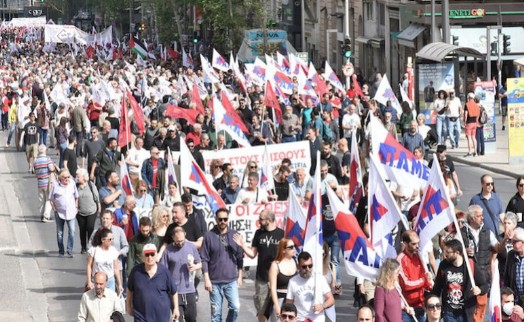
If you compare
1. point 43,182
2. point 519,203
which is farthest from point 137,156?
point 519,203

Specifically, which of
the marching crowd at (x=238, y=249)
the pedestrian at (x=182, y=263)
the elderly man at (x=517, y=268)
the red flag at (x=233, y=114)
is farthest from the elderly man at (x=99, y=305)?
the red flag at (x=233, y=114)

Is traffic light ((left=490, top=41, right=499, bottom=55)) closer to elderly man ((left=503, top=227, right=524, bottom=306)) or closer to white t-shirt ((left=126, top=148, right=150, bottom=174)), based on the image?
white t-shirt ((left=126, top=148, right=150, bottom=174))

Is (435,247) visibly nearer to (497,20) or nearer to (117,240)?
(117,240)

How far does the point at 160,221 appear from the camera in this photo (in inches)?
634

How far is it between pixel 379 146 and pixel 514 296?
4650 millimetres

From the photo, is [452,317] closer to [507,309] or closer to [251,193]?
[507,309]

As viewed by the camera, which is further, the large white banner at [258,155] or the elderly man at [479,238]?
the large white banner at [258,155]

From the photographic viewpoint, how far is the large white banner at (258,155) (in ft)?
72.4

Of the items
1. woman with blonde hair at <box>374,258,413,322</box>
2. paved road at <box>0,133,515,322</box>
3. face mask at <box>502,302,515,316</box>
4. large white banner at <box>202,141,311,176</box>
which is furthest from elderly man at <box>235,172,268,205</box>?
face mask at <box>502,302,515,316</box>

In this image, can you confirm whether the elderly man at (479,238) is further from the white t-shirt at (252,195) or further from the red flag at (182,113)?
the red flag at (182,113)

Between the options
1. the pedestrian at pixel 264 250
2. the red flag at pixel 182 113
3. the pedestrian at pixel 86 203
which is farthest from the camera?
the red flag at pixel 182 113

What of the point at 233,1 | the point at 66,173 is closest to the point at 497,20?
the point at 233,1

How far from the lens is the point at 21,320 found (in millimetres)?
17141

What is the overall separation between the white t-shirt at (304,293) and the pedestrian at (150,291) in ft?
3.50
